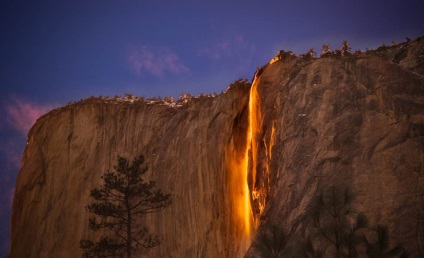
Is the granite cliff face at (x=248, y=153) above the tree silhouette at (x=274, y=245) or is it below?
above

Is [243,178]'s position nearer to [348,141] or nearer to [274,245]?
[348,141]

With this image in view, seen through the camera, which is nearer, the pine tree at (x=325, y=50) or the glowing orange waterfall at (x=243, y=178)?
the pine tree at (x=325, y=50)

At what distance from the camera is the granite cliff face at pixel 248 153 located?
57.8 feet

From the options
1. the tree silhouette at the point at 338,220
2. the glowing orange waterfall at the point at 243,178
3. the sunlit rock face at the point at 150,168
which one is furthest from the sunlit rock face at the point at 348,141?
the sunlit rock face at the point at 150,168

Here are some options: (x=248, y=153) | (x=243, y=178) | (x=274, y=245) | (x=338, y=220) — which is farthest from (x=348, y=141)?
(x=243, y=178)

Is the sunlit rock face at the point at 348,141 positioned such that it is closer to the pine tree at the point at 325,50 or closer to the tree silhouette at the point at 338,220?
the tree silhouette at the point at 338,220

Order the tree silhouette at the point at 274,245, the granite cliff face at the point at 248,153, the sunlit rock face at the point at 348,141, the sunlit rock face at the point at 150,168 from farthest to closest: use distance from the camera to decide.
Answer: the sunlit rock face at the point at 150,168, the granite cliff face at the point at 248,153, the sunlit rock face at the point at 348,141, the tree silhouette at the point at 274,245

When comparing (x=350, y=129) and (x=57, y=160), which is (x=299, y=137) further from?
(x=57, y=160)

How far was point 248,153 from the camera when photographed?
975 inches

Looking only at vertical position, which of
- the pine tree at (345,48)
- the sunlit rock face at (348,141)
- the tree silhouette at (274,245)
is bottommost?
the tree silhouette at (274,245)

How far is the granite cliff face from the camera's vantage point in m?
17.6

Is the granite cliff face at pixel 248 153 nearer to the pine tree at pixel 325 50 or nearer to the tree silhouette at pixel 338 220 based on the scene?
the tree silhouette at pixel 338 220

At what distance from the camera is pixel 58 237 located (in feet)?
102

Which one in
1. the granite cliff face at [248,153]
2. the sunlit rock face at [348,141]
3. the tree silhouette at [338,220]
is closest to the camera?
the tree silhouette at [338,220]
